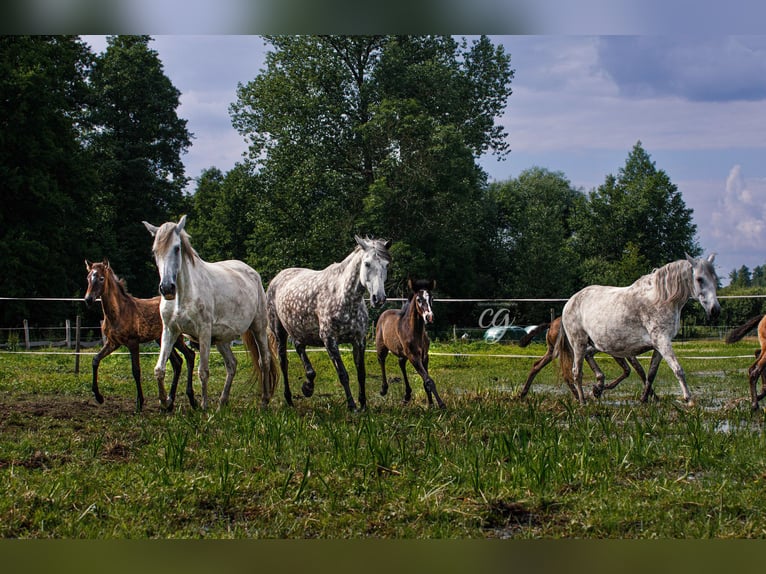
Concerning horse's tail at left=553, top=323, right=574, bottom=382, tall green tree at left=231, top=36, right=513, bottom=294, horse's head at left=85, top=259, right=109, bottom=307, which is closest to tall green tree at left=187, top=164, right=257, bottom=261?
tall green tree at left=231, top=36, right=513, bottom=294

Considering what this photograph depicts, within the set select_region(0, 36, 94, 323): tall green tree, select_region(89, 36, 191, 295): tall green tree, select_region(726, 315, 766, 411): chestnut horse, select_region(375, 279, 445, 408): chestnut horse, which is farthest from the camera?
select_region(89, 36, 191, 295): tall green tree

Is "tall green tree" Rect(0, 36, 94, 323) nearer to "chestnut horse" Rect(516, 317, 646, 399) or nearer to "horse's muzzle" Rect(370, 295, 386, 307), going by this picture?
"chestnut horse" Rect(516, 317, 646, 399)

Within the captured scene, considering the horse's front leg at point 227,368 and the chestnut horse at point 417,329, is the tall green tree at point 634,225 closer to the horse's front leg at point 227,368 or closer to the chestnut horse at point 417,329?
the chestnut horse at point 417,329

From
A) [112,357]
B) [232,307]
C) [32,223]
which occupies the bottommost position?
[112,357]

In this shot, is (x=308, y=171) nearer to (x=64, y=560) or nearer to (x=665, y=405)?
(x=665, y=405)

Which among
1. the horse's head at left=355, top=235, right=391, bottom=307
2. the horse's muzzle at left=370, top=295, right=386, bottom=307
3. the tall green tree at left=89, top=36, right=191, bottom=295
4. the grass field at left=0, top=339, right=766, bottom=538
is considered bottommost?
the grass field at left=0, top=339, right=766, bottom=538

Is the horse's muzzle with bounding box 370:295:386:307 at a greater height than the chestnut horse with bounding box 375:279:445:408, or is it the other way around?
the horse's muzzle with bounding box 370:295:386:307

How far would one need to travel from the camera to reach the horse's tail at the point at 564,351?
34.1ft

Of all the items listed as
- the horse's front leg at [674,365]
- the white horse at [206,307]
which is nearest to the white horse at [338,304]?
the white horse at [206,307]

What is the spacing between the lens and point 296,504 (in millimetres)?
4414

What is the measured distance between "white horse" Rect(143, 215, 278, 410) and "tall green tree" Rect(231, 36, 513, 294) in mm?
17939

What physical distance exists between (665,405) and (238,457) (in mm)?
5309

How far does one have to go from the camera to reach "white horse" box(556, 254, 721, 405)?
9.00m

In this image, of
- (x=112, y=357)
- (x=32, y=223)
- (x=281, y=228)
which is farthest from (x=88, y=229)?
(x=112, y=357)
